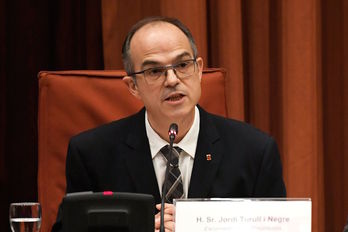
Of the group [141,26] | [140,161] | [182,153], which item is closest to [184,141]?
[182,153]

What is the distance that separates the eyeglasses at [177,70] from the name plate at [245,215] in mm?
732

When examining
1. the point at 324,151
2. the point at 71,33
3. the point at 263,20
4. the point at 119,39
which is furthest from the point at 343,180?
the point at 71,33

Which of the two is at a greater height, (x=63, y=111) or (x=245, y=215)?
(x=63, y=111)

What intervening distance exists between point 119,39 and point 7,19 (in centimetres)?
52

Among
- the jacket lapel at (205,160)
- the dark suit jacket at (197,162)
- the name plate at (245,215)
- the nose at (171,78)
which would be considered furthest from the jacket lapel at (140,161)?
the name plate at (245,215)

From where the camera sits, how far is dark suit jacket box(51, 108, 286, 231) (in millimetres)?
2219

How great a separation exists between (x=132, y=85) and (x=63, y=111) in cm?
27

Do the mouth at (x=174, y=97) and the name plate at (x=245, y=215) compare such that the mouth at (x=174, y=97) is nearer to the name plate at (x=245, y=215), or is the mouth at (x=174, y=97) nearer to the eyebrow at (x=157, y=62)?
the eyebrow at (x=157, y=62)

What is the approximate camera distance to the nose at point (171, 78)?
7.07 feet

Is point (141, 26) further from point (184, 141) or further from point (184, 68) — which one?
point (184, 141)

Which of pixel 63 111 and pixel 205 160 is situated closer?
pixel 205 160

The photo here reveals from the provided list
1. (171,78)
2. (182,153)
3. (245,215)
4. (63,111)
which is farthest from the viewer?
(63,111)

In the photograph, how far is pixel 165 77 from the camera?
2.19 m

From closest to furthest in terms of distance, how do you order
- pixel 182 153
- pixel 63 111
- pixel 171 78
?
pixel 171 78, pixel 182 153, pixel 63 111
